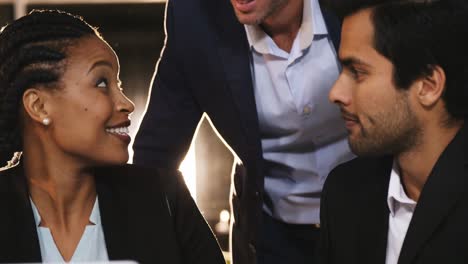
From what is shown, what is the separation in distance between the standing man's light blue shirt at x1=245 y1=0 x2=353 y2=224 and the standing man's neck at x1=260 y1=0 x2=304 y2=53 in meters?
0.02

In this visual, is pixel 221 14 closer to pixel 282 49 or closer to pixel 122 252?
pixel 282 49

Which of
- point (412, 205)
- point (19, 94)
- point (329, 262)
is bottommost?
point (329, 262)

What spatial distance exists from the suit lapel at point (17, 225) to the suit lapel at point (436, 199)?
778 millimetres

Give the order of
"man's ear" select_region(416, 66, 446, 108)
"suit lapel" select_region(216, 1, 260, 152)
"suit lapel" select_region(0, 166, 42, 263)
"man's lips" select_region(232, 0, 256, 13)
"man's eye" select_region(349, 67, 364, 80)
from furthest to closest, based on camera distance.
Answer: "suit lapel" select_region(216, 1, 260, 152)
"man's lips" select_region(232, 0, 256, 13)
"man's eye" select_region(349, 67, 364, 80)
"man's ear" select_region(416, 66, 446, 108)
"suit lapel" select_region(0, 166, 42, 263)

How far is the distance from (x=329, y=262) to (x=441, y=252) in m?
0.33

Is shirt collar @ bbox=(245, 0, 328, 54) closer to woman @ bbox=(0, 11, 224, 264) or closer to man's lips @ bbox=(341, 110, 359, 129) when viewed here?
man's lips @ bbox=(341, 110, 359, 129)

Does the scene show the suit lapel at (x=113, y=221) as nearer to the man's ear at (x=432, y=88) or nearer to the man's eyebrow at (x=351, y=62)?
the man's eyebrow at (x=351, y=62)

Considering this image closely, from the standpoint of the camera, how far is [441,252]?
2016 millimetres

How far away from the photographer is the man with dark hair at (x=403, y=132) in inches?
79.9

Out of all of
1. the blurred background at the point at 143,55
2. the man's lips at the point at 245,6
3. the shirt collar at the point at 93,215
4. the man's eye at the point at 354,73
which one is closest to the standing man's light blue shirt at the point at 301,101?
the man's lips at the point at 245,6

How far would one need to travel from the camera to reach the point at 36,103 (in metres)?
2.04

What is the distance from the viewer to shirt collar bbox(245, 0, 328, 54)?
2.46 meters

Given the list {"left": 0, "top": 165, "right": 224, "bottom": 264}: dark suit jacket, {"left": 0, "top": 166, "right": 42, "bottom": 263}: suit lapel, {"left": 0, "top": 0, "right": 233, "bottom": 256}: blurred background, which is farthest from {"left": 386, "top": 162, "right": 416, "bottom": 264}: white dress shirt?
{"left": 0, "top": 0, "right": 233, "bottom": 256}: blurred background

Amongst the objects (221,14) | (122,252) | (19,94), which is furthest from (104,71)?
(221,14)
